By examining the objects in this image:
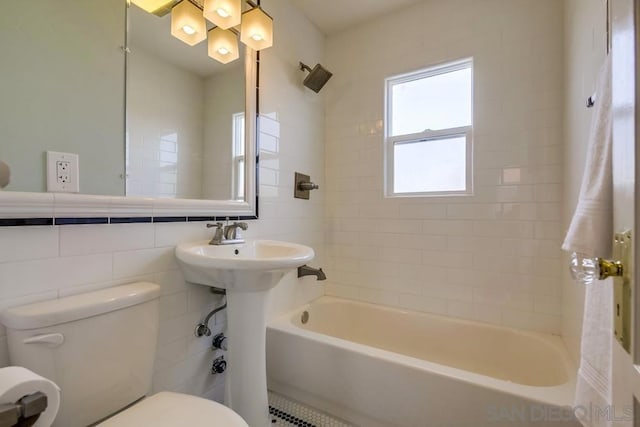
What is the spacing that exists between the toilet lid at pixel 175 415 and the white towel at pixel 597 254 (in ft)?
2.75

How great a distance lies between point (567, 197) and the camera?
1.48 meters

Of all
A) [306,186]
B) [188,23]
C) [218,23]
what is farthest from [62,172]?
[306,186]

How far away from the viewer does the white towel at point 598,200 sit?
0.57 metres

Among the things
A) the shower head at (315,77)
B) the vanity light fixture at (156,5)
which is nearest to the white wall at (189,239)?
the shower head at (315,77)

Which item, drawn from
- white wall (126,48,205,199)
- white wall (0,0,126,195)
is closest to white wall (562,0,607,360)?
white wall (126,48,205,199)

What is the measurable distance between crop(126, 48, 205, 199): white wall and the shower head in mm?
798

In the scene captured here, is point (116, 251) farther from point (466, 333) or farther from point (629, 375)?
point (466, 333)

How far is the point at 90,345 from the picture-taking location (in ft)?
2.79

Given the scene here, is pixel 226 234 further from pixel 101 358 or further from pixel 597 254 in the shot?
pixel 597 254

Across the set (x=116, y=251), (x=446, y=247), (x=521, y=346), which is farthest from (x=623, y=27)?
(x=521, y=346)

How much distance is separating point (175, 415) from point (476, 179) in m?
1.88

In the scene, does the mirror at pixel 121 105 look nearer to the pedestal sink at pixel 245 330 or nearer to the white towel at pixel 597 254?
the pedestal sink at pixel 245 330

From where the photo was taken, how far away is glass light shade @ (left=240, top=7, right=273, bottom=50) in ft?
5.17

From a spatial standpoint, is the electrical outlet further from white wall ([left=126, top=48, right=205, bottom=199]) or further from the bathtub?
the bathtub
